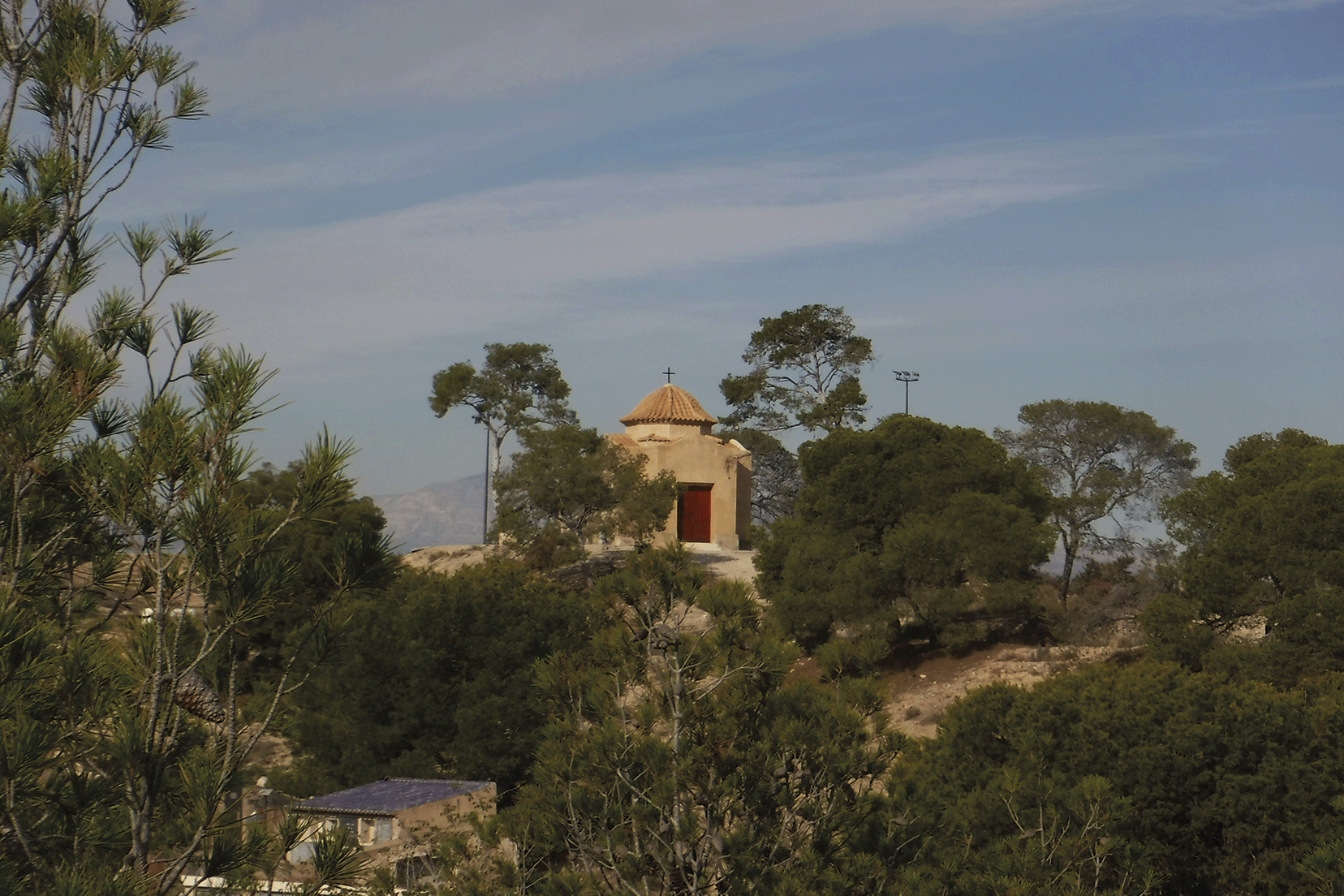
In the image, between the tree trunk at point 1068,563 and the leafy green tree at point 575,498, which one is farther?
the leafy green tree at point 575,498

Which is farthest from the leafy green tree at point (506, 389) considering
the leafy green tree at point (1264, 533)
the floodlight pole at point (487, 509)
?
the leafy green tree at point (1264, 533)

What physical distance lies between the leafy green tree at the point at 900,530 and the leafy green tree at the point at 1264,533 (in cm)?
429

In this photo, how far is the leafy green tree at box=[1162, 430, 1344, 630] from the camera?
22359 mm

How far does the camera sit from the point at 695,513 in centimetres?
3953

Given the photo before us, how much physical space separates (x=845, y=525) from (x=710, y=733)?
73.2 ft

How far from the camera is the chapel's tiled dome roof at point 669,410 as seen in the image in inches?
1609

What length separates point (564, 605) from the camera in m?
26.2

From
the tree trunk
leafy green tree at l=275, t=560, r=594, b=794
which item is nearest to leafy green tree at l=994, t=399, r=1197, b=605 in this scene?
the tree trunk

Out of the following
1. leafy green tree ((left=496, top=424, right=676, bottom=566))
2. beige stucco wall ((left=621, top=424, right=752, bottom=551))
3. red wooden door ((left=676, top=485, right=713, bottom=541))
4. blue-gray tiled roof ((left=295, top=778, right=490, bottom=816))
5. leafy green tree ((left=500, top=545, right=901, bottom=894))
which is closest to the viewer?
leafy green tree ((left=500, top=545, right=901, bottom=894))

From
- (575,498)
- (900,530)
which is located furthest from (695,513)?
(900,530)

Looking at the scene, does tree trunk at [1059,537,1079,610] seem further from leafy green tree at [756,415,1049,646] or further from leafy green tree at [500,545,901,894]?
leafy green tree at [500,545,901,894]

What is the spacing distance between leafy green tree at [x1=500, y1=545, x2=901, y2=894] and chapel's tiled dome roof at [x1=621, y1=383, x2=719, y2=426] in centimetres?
3190

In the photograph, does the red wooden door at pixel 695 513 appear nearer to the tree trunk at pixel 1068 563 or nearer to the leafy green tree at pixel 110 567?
the tree trunk at pixel 1068 563

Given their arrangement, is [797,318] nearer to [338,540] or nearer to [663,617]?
[663,617]
